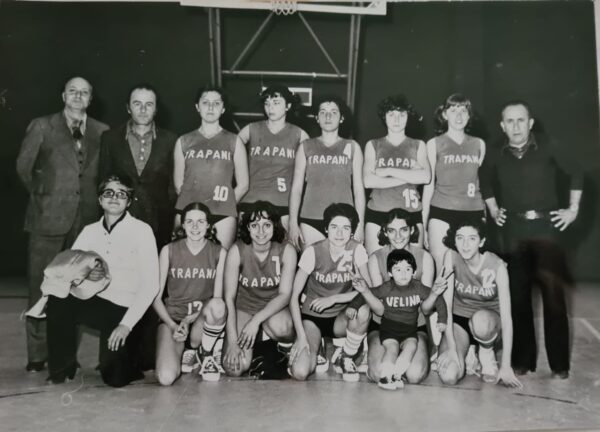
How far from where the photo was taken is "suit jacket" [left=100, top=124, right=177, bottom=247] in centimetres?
320

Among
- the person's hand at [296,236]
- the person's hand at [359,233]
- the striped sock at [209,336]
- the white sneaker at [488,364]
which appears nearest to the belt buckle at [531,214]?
the white sneaker at [488,364]

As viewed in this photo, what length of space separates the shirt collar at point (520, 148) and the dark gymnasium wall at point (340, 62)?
0.08 m

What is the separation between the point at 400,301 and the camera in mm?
3160

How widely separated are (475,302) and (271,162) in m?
1.41

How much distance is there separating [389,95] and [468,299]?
1245 millimetres

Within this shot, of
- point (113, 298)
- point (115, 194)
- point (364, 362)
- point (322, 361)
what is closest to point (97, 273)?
point (113, 298)

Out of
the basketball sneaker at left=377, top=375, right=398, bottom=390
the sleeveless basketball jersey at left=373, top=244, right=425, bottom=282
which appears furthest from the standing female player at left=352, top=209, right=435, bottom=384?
the basketball sneaker at left=377, top=375, right=398, bottom=390

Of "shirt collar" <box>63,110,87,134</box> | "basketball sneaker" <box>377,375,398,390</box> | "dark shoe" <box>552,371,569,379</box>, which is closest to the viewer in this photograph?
"basketball sneaker" <box>377,375,398,390</box>

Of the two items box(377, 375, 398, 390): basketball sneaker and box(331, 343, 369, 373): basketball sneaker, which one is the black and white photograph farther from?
box(377, 375, 398, 390): basketball sneaker

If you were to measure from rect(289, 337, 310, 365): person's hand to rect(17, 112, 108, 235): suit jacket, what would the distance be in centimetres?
133

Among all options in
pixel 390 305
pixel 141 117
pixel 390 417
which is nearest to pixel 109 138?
pixel 141 117

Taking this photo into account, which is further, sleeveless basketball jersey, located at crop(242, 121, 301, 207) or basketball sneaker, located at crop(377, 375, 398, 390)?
sleeveless basketball jersey, located at crop(242, 121, 301, 207)

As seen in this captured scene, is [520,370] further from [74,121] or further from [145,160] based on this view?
[74,121]

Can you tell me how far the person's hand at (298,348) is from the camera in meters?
3.13
